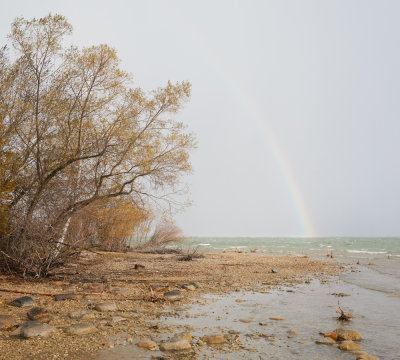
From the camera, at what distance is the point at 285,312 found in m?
8.03

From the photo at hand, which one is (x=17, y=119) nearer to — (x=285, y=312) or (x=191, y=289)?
(x=191, y=289)

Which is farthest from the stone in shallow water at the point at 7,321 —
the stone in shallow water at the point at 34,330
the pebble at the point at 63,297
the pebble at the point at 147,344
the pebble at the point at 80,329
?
the pebble at the point at 147,344

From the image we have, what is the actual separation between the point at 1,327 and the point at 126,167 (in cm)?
929

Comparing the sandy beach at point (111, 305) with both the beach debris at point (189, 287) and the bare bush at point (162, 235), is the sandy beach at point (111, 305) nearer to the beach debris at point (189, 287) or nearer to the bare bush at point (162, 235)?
the beach debris at point (189, 287)

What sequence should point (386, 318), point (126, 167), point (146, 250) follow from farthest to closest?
point (146, 250) < point (126, 167) < point (386, 318)

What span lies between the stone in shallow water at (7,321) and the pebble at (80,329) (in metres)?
1.12

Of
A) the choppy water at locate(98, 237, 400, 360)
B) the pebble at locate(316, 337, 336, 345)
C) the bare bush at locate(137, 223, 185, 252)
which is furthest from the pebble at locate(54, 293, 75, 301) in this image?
the bare bush at locate(137, 223, 185, 252)

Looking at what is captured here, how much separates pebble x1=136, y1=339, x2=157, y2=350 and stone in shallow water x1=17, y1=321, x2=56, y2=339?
1619 millimetres

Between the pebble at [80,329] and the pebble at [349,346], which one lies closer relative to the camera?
the pebble at [349,346]

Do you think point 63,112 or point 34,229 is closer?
point 34,229

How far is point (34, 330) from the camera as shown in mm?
5504

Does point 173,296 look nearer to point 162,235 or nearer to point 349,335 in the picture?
point 349,335

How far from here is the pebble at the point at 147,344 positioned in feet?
17.0

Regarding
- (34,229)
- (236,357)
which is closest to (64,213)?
(34,229)
